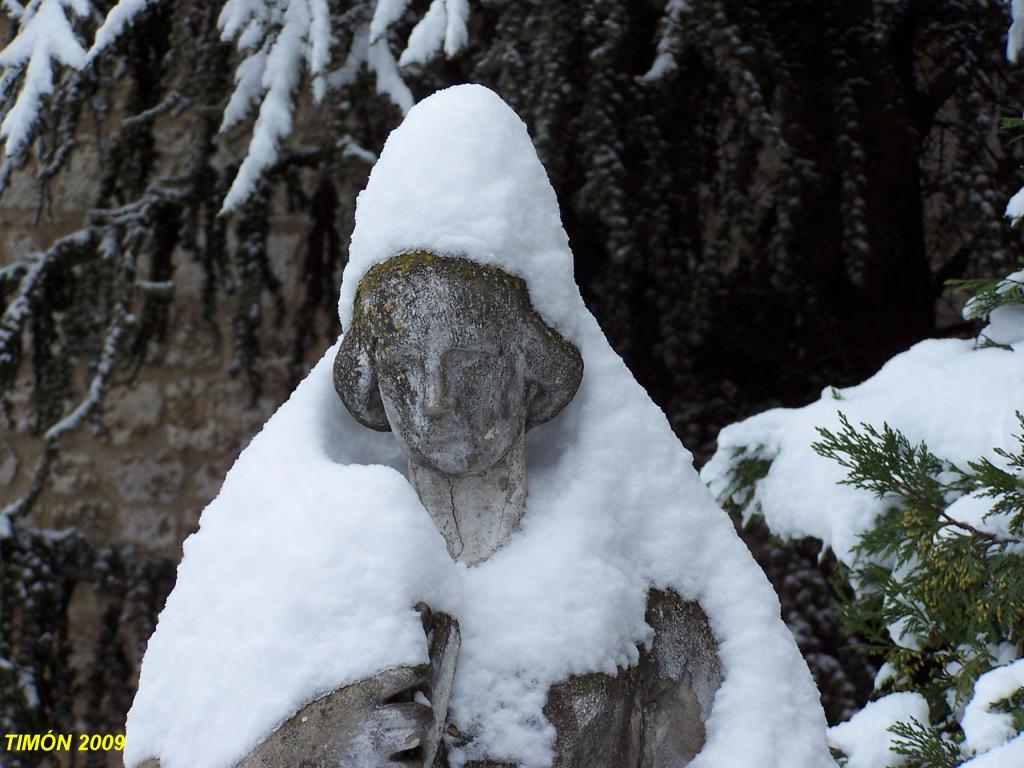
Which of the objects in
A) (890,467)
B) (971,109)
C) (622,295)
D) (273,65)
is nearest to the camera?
(890,467)

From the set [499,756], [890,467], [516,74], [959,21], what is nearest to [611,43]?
[516,74]

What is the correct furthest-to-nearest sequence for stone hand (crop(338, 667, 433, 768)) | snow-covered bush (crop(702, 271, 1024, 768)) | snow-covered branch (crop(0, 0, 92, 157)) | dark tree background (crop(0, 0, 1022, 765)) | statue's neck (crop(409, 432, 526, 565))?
dark tree background (crop(0, 0, 1022, 765))
snow-covered branch (crop(0, 0, 92, 157))
snow-covered bush (crop(702, 271, 1024, 768))
statue's neck (crop(409, 432, 526, 565))
stone hand (crop(338, 667, 433, 768))

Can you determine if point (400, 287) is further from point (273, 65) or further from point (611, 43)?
point (611, 43)

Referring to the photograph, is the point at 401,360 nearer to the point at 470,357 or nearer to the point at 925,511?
the point at 470,357

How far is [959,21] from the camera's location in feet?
10.0

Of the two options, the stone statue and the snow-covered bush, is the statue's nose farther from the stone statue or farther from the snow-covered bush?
the snow-covered bush

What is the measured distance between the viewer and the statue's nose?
1092 millimetres

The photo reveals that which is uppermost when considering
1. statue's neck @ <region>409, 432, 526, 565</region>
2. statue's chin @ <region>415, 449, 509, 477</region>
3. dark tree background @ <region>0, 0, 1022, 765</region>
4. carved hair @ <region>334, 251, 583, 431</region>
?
carved hair @ <region>334, 251, 583, 431</region>

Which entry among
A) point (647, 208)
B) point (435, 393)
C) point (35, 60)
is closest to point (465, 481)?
point (435, 393)

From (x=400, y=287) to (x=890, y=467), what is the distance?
876mm

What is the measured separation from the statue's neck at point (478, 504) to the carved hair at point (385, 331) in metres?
0.06

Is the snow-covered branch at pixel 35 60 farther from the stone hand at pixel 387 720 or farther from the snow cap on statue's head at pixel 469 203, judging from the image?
the stone hand at pixel 387 720

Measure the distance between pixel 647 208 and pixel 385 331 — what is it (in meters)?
2.32

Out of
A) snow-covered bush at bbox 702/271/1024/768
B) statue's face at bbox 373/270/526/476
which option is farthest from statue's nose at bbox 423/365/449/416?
snow-covered bush at bbox 702/271/1024/768
